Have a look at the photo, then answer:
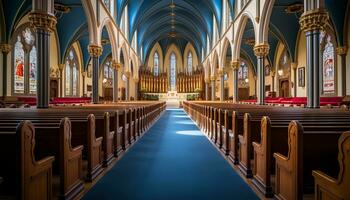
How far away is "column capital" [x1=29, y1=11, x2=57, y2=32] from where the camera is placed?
9.51 metres

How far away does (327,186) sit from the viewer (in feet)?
7.35

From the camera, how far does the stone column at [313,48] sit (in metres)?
9.17

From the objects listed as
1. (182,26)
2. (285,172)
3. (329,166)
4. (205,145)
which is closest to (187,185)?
(285,172)

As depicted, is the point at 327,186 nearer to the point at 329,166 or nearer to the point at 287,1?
the point at 329,166

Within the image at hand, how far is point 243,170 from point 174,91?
36658 millimetres

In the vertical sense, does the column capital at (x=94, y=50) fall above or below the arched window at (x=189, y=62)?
below

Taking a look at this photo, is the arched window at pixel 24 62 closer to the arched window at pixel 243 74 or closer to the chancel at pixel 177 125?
the chancel at pixel 177 125

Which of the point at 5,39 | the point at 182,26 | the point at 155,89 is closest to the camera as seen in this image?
the point at 5,39

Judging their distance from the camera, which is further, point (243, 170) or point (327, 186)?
point (243, 170)

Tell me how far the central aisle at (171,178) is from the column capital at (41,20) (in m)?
5.83

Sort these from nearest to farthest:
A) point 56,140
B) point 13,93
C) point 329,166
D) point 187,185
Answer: point 329,166 < point 56,140 < point 187,185 < point 13,93

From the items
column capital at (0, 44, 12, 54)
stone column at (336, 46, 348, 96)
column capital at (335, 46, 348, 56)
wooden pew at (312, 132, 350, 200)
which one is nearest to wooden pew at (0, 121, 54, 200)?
wooden pew at (312, 132, 350, 200)

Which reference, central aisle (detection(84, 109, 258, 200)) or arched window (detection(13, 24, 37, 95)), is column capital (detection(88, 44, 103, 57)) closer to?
arched window (detection(13, 24, 37, 95))

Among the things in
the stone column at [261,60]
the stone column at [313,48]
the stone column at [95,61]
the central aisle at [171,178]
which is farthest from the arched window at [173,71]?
the central aisle at [171,178]
